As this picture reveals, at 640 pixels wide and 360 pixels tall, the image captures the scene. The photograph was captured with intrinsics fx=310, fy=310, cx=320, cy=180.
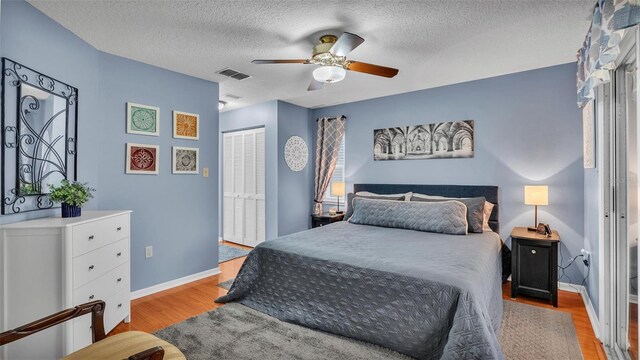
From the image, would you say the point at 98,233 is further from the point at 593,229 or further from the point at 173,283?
the point at 593,229

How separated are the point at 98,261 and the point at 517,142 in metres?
4.26

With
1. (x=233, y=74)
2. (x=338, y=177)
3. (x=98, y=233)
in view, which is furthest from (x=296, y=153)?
(x=98, y=233)

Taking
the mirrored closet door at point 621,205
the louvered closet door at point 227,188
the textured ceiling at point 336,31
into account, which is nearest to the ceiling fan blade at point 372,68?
the textured ceiling at point 336,31

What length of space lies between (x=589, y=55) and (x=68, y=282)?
372 centimetres

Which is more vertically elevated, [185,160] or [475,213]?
[185,160]

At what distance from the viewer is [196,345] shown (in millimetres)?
2256

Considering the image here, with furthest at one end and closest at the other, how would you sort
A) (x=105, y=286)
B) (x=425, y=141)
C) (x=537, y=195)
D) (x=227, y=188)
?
(x=227, y=188) → (x=425, y=141) → (x=537, y=195) → (x=105, y=286)

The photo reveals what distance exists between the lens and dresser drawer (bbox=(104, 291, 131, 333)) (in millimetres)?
2398

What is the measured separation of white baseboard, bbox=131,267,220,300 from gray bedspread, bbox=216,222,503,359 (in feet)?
2.88

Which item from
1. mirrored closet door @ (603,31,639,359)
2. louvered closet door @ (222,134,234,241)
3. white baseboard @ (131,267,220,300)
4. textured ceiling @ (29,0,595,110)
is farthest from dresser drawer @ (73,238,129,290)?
mirrored closet door @ (603,31,639,359)

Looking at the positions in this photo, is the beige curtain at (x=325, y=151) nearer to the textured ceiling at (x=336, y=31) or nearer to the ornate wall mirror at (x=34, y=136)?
the textured ceiling at (x=336, y=31)

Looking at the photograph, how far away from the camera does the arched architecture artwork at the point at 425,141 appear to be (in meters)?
3.95

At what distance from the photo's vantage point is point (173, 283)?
11.7 feet

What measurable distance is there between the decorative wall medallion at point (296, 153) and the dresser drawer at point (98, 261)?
9.13 ft
